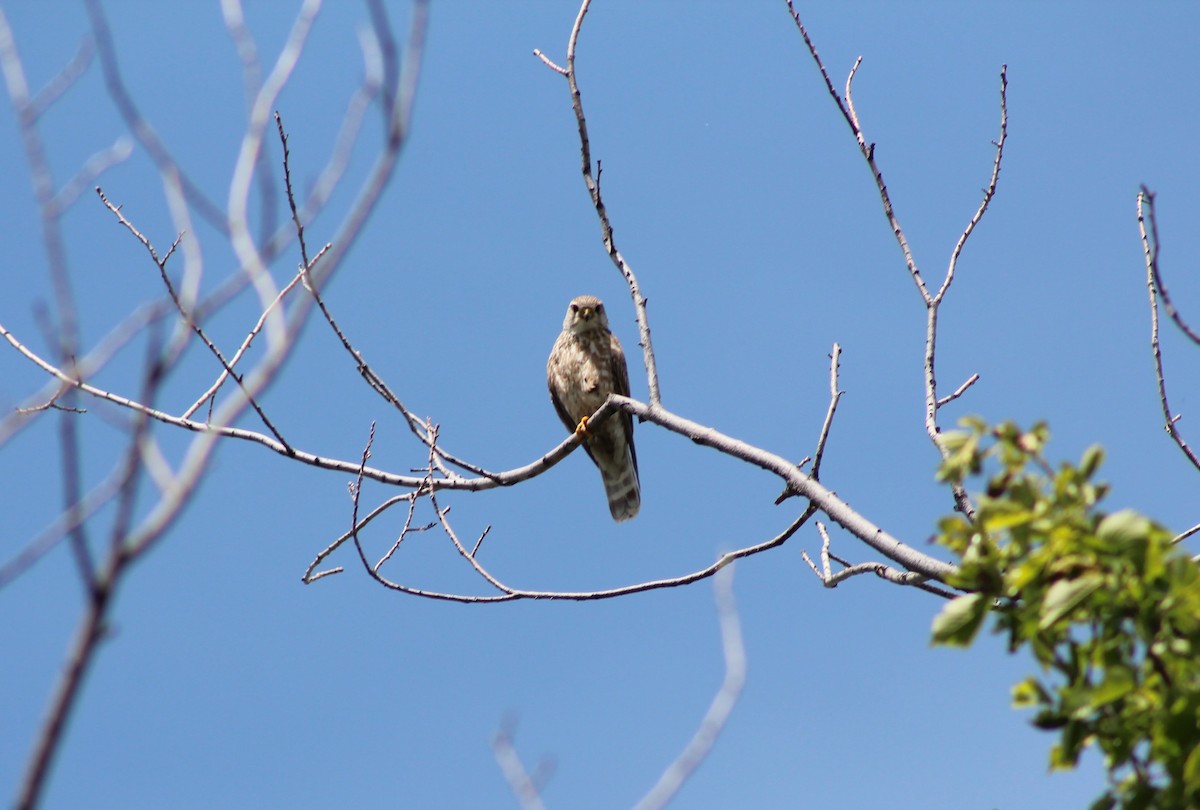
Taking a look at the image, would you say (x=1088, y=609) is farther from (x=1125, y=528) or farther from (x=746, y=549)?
(x=746, y=549)

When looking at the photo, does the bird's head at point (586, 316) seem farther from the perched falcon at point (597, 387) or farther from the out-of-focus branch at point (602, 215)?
the out-of-focus branch at point (602, 215)

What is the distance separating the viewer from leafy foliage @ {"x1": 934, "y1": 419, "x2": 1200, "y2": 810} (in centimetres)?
180

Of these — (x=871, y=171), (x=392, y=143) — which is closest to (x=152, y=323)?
(x=392, y=143)

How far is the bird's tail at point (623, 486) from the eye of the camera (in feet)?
25.6

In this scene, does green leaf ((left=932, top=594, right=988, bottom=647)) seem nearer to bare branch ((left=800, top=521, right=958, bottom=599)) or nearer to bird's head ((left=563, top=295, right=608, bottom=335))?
bare branch ((left=800, top=521, right=958, bottom=599))

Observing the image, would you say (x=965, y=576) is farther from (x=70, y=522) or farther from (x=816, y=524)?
(x=816, y=524)

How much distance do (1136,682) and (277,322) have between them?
1466 mm

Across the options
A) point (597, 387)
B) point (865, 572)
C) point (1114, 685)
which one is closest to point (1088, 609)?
point (1114, 685)

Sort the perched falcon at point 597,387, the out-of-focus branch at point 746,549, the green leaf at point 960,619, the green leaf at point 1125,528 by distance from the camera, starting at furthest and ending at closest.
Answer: the perched falcon at point 597,387, the out-of-focus branch at point 746,549, the green leaf at point 960,619, the green leaf at point 1125,528

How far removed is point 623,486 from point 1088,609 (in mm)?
5941

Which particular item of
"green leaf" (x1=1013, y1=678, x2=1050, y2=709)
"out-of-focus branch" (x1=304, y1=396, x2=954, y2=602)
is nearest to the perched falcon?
"out-of-focus branch" (x1=304, y1=396, x2=954, y2=602)

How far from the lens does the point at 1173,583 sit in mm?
1775

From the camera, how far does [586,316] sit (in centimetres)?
791

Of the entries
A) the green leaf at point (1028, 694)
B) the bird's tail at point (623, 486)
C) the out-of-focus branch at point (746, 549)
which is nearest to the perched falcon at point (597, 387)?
the bird's tail at point (623, 486)
